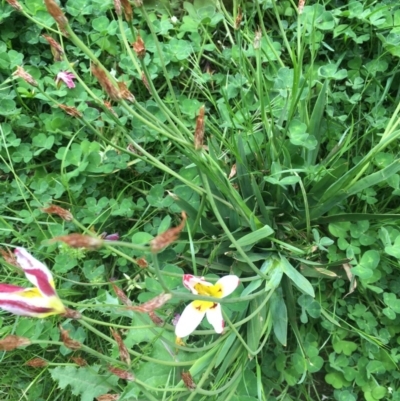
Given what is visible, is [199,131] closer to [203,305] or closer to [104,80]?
[104,80]

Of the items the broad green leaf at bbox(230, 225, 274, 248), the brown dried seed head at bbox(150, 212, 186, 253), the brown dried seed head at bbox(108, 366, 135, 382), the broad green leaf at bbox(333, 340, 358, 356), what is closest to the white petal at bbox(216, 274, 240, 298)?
the broad green leaf at bbox(230, 225, 274, 248)

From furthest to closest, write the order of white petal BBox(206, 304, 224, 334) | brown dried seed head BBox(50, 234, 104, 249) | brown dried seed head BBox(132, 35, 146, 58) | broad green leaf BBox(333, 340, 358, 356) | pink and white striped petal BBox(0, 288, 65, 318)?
broad green leaf BBox(333, 340, 358, 356) → white petal BBox(206, 304, 224, 334) → brown dried seed head BBox(132, 35, 146, 58) → pink and white striped petal BBox(0, 288, 65, 318) → brown dried seed head BBox(50, 234, 104, 249)

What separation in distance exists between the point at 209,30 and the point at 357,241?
2.70ft

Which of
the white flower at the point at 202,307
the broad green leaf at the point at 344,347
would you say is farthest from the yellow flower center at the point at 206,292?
the broad green leaf at the point at 344,347

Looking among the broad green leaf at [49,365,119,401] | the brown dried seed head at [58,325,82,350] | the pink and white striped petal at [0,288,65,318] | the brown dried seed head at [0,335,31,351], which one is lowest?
the broad green leaf at [49,365,119,401]

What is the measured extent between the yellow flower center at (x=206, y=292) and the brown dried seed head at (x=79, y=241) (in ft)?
1.28

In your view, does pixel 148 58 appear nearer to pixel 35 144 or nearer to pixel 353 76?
pixel 35 144

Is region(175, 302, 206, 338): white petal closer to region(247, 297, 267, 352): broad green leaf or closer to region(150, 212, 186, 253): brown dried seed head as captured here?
region(247, 297, 267, 352): broad green leaf

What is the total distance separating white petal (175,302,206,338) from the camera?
0.94 m

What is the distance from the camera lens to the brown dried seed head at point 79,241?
0.56 metres

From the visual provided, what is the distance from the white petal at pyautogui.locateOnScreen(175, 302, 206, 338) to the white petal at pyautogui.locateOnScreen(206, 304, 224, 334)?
20 millimetres

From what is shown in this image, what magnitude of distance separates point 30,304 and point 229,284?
15.8 inches

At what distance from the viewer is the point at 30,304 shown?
72cm

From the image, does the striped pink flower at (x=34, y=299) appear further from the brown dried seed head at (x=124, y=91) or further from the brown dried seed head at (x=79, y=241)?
the brown dried seed head at (x=124, y=91)
